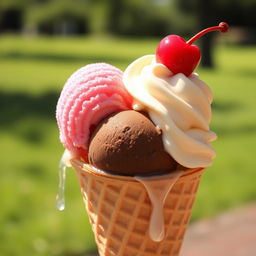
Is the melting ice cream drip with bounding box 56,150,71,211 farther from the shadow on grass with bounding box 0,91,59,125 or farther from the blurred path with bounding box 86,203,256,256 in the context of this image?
the shadow on grass with bounding box 0,91,59,125

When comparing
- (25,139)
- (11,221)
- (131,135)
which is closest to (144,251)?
(131,135)

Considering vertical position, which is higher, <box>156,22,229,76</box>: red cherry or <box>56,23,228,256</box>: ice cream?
<box>156,22,229,76</box>: red cherry

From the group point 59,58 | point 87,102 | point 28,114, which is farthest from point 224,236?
point 59,58

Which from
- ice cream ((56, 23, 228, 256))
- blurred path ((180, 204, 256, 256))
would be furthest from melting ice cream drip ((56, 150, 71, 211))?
blurred path ((180, 204, 256, 256))

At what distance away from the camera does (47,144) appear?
7105 mm

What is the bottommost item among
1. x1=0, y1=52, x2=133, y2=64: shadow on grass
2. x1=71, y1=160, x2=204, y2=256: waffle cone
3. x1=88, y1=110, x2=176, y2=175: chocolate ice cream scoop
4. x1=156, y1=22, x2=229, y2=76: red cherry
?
x1=0, y1=52, x2=133, y2=64: shadow on grass

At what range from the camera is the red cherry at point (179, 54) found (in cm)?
222

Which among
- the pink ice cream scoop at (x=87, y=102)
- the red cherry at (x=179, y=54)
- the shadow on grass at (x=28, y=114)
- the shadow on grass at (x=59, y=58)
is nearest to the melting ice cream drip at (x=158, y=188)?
the pink ice cream scoop at (x=87, y=102)

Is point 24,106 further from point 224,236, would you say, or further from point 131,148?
point 131,148

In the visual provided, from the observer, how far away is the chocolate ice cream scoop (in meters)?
2.11

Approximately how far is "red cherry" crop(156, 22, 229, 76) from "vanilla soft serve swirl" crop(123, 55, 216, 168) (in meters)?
0.03

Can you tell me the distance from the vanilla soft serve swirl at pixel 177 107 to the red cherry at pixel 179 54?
3 cm

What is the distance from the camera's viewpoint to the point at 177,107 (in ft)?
7.23

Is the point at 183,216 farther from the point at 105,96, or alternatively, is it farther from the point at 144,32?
the point at 144,32
